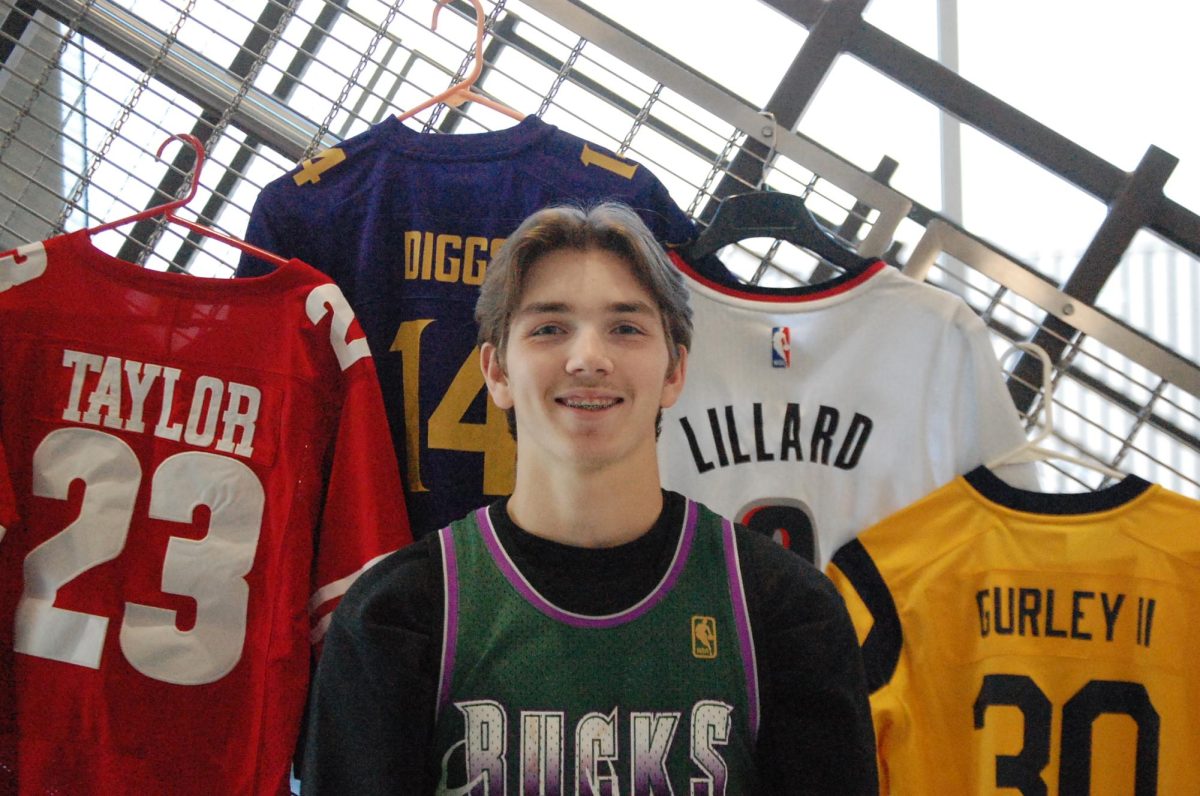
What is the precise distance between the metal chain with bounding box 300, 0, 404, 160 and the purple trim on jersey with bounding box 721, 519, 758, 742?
94 centimetres

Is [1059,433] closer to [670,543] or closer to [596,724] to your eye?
[670,543]

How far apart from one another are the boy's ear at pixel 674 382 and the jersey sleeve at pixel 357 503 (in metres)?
0.35

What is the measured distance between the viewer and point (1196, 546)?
1.16 meters

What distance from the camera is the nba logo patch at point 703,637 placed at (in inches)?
35.4

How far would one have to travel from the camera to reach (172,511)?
114 centimetres

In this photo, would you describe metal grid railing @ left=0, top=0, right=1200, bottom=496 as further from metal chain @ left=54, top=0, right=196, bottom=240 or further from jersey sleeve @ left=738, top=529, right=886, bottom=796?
jersey sleeve @ left=738, top=529, right=886, bottom=796

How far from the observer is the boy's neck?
0.92 metres

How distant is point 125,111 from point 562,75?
687mm

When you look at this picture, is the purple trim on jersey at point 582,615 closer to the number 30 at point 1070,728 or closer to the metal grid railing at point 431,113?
the number 30 at point 1070,728

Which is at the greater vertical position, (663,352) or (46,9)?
(46,9)

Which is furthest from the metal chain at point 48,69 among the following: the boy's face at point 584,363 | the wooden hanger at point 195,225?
the boy's face at point 584,363

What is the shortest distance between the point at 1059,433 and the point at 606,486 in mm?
942

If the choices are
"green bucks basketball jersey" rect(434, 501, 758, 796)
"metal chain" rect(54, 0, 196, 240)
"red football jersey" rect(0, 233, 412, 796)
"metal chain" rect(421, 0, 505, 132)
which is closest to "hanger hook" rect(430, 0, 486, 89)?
"metal chain" rect(421, 0, 505, 132)

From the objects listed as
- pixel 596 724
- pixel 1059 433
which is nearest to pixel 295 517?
pixel 596 724
